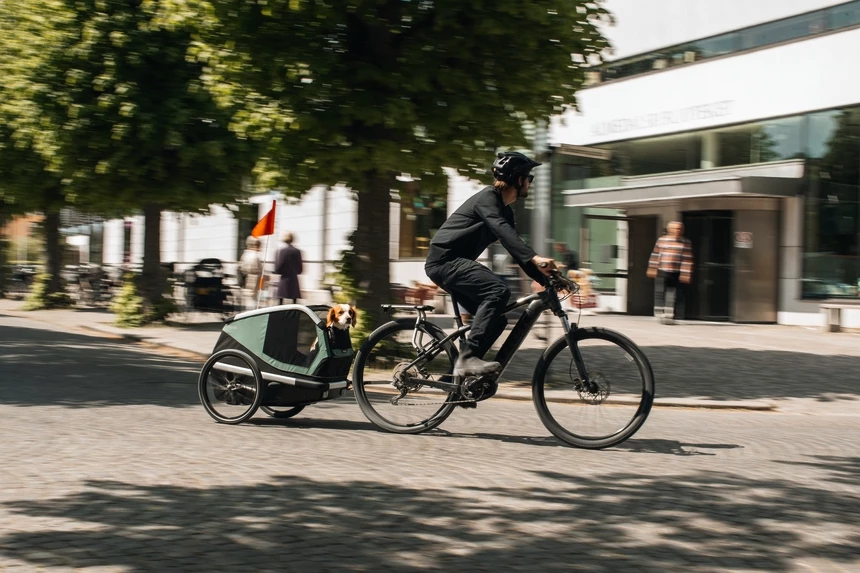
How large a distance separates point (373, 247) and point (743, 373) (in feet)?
15.3

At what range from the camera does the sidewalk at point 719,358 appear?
34.2 ft

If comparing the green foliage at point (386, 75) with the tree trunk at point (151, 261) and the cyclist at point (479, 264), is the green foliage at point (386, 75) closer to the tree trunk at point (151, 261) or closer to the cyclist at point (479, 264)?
the cyclist at point (479, 264)

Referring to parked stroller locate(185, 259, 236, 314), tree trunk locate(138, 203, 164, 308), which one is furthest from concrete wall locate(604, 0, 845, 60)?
tree trunk locate(138, 203, 164, 308)

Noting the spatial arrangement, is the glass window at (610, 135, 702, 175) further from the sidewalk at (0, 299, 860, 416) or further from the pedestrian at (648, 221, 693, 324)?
the pedestrian at (648, 221, 693, 324)

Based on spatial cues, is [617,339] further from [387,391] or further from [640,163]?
[640,163]

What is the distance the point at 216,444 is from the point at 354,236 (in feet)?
19.6

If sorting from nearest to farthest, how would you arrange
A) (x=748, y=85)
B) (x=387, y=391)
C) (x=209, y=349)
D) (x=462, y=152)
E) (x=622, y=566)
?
(x=622, y=566) < (x=387, y=391) < (x=462, y=152) < (x=209, y=349) < (x=748, y=85)

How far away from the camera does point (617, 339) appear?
6648 mm

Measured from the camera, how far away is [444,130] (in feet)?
36.3

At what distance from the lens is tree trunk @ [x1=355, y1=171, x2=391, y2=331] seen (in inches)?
483

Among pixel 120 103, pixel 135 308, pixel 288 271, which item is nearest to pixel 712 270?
pixel 288 271

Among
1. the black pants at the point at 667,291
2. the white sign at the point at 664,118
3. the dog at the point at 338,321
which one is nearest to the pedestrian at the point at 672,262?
the black pants at the point at 667,291

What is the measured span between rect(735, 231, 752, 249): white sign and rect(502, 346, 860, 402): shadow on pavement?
685 cm

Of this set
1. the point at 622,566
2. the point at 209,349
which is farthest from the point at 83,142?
the point at 622,566
